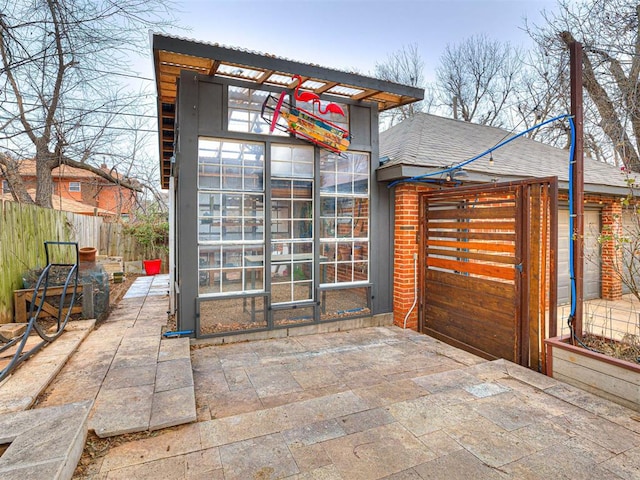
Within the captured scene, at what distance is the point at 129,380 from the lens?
3.06 m

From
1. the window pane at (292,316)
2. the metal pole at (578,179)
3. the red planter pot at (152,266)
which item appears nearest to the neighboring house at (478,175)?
the metal pole at (578,179)

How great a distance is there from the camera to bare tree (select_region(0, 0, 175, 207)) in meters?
5.02

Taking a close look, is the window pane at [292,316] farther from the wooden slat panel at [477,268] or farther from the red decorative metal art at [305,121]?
the red decorative metal art at [305,121]

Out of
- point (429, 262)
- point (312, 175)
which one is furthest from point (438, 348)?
point (312, 175)

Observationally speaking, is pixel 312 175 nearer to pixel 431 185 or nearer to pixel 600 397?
pixel 431 185

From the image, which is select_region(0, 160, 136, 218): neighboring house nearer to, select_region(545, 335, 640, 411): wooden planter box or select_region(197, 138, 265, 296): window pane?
select_region(197, 138, 265, 296): window pane

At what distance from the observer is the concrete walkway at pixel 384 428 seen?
80.4 inches

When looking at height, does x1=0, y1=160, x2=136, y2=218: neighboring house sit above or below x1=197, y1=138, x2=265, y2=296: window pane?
above

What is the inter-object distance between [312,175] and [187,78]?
1.96 metres

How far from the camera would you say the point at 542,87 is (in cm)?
724

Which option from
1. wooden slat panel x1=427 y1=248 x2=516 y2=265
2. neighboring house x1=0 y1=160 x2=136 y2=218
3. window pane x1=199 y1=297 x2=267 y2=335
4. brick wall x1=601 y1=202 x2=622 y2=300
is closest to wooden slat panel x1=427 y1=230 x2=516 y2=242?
wooden slat panel x1=427 y1=248 x2=516 y2=265

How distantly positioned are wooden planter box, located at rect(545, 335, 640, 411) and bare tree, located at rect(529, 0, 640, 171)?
253 centimetres

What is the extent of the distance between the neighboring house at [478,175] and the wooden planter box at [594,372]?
1.45 meters

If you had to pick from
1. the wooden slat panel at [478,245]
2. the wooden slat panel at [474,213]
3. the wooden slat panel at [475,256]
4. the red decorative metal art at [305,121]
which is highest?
the red decorative metal art at [305,121]
